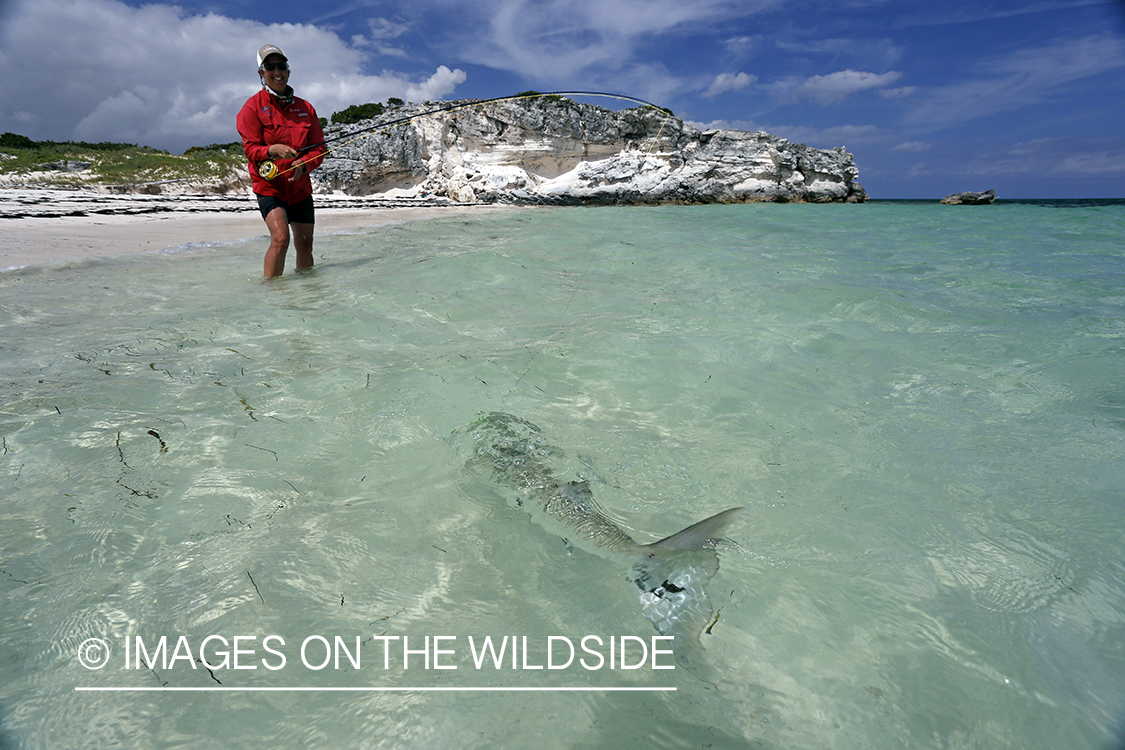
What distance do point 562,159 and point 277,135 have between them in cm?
2456

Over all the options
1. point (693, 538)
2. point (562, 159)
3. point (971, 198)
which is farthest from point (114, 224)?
point (971, 198)

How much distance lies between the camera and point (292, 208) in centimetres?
550

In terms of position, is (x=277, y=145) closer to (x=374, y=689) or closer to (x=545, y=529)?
(x=545, y=529)

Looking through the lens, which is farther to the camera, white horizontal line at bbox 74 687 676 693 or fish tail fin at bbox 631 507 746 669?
fish tail fin at bbox 631 507 746 669

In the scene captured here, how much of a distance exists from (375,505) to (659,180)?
28.7 m

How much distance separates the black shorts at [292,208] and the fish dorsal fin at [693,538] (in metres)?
5.14

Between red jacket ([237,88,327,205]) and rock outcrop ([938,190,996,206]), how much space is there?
154ft

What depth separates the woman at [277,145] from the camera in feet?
16.3

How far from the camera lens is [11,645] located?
1238 mm

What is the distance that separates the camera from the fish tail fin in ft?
4.74

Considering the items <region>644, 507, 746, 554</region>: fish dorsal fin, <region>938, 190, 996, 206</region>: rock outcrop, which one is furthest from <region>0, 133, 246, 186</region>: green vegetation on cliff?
<region>938, 190, 996, 206</region>: rock outcrop

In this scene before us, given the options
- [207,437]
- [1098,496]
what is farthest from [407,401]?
[1098,496]

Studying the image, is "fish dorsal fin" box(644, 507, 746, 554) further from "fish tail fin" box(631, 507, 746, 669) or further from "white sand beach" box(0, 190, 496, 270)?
"white sand beach" box(0, 190, 496, 270)

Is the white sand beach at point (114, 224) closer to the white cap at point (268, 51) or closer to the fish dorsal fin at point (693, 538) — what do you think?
the white cap at point (268, 51)
